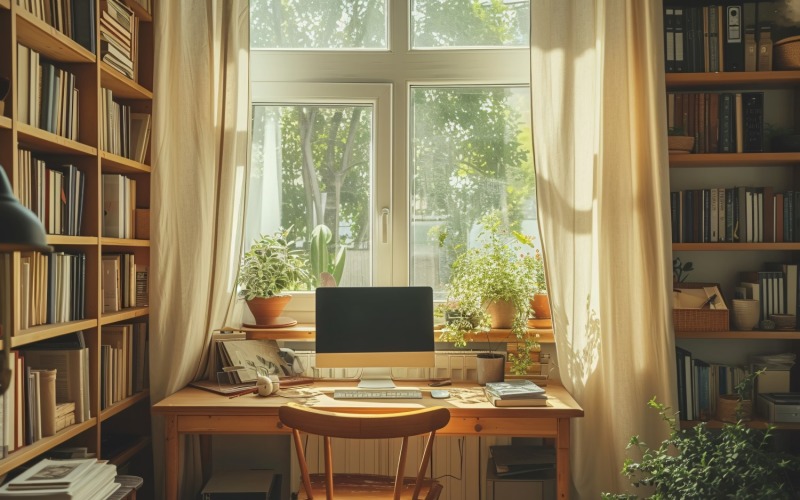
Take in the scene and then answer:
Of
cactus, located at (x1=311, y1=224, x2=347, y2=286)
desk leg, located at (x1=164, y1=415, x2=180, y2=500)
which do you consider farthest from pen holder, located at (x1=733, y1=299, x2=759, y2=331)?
desk leg, located at (x1=164, y1=415, x2=180, y2=500)

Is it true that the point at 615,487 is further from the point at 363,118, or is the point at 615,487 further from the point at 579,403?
the point at 363,118

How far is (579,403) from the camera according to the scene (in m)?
2.61

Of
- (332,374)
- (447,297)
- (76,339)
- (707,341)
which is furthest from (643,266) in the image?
(76,339)

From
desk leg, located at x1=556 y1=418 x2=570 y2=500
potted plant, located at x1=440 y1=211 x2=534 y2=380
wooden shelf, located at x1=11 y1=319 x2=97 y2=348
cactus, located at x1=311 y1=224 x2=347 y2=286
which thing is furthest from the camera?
cactus, located at x1=311 y1=224 x2=347 y2=286

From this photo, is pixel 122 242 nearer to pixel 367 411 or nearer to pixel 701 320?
pixel 367 411

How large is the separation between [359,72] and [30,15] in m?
1.45

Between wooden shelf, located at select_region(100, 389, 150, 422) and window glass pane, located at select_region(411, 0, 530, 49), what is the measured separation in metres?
1.88

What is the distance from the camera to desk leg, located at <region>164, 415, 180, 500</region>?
2.35 meters

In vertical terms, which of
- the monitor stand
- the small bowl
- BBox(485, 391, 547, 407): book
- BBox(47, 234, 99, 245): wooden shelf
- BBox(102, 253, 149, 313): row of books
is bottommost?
BBox(485, 391, 547, 407): book

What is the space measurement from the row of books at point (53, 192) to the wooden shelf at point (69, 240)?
0.04 meters

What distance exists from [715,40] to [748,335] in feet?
3.81

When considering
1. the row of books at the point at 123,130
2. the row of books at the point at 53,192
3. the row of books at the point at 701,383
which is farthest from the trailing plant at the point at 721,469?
the row of books at the point at 123,130

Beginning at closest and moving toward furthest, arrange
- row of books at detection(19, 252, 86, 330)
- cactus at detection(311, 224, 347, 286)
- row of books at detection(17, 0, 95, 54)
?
row of books at detection(19, 252, 86, 330) → row of books at detection(17, 0, 95, 54) → cactus at detection(311, 224, 347, 286)

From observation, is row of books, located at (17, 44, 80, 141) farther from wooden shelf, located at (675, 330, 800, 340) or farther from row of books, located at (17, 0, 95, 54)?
wooden shelf, located at (675, 330, 800, 340)
